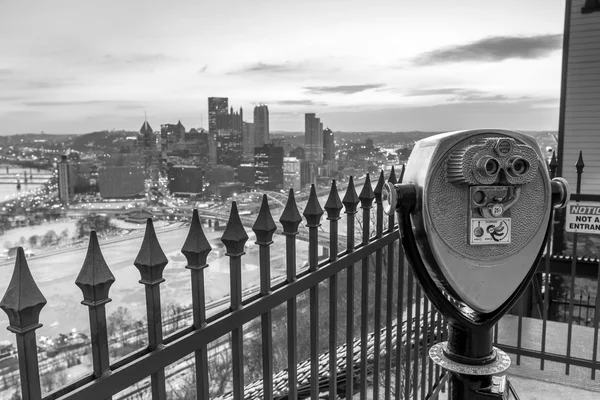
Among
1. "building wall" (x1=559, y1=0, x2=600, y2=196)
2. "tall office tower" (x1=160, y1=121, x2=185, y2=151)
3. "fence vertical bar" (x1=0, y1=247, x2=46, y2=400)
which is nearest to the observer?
"fence vertical bar" (x1=0, y1=247, x2=46, y2=400)

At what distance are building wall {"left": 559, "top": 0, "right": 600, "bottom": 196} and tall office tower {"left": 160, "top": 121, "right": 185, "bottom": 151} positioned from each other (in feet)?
21.9

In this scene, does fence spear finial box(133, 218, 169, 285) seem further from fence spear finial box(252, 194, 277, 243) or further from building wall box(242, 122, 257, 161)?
building wall box(242, 122, 257, 161)

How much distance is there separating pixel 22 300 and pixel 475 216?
3.44ft

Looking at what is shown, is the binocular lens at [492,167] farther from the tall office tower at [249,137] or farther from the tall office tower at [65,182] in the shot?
the tall office tower at [249,137]

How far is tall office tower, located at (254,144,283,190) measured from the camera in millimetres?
4332

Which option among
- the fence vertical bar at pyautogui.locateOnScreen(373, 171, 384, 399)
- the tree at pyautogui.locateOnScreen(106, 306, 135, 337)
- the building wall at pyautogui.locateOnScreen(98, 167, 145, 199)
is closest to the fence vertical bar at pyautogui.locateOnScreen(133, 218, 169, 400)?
the fence vertical bar at pyautogui.locateOnScreen(373, 171, 384, 399)

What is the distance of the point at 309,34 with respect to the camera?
32938mm

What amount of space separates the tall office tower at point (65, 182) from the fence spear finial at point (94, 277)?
16.4ft

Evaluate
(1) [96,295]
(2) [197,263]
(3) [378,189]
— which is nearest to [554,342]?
(3) [378,189]

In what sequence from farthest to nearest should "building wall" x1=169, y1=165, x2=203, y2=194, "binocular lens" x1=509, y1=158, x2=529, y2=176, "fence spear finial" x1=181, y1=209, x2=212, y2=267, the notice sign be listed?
"building wall" x1=169, y1=165, x2=203, y2=194 < the notice sign < "binocular lens" x1=509, y1=158, x2=529, y2=176 < "fence spear finial" x1=181, y1=209, x2=212, y2=267

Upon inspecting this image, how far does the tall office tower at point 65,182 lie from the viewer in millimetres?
5411

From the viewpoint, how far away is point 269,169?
470cm

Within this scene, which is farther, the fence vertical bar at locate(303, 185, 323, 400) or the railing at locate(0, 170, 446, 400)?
the fence vertical bar at locate(303, 185, 323, 400)

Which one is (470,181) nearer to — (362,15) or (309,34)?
(362,15)
